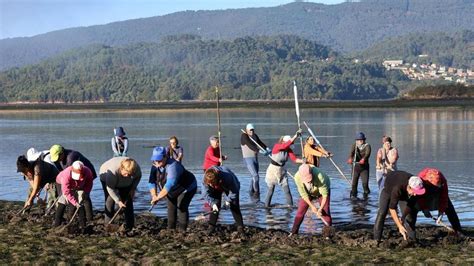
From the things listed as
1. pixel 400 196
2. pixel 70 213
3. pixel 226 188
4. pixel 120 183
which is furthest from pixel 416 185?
pixel 70 213

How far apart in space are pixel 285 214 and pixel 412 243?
5.30 metres

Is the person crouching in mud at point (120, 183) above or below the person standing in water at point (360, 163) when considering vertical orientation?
above

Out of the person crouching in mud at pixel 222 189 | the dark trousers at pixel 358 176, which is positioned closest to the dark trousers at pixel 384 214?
A: the person crouching in mud at pixel 222 189

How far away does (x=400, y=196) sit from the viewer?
1318cm

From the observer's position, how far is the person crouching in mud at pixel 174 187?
534 inches

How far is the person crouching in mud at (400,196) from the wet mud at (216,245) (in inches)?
10.5

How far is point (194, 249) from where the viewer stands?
13.1 m

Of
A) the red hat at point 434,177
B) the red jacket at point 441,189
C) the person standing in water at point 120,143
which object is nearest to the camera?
the red hat at point 434,177

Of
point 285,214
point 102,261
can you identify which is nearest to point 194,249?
point 102,261

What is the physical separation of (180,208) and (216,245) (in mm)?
1410

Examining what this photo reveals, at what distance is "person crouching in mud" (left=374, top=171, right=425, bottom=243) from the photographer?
1284 cm

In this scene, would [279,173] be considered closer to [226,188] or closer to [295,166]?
[226,188]

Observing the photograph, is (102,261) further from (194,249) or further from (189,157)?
(189,157)

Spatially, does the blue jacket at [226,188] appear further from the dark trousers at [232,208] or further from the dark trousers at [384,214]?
the dark trousers at [384,214]
